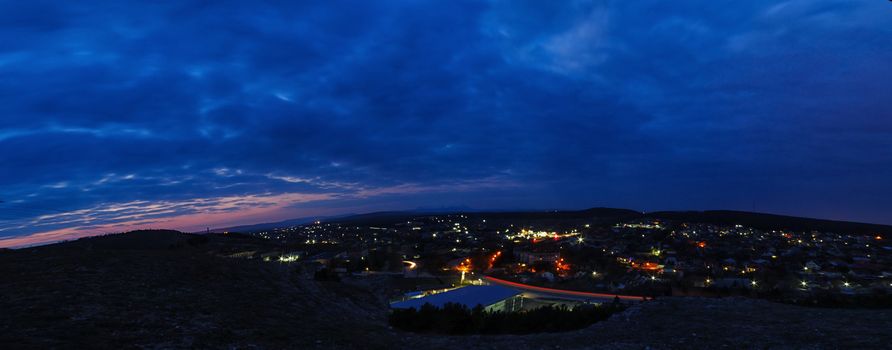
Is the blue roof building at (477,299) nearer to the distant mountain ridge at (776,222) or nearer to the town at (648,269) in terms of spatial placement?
the town at (648,269)

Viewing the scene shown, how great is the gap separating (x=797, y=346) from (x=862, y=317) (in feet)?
23.2

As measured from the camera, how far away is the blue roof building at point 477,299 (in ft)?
66.3

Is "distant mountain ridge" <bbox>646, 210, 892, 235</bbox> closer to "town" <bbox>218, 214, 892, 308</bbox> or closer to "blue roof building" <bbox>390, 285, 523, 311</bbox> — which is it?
"town" <bbox>218, 214, 892, 308</bbox>

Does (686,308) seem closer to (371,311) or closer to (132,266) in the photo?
(371,311)

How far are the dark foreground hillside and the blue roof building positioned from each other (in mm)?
2199

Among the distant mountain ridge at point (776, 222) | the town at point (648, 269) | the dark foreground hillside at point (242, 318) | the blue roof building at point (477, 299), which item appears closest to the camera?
the dark foreground hillside at point (242, 318)

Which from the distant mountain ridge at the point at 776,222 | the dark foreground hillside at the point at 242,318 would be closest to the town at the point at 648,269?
the dark foreground hillside at the point at 242,318

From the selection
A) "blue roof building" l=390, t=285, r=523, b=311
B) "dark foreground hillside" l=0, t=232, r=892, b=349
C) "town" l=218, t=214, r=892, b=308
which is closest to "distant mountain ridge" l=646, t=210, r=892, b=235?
"town" l=218, t=214, r=892, b=308

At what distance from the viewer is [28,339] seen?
8.31 m

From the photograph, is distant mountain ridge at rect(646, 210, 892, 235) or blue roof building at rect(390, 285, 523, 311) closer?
blue roof building at rect(390, 285, 523, 311)

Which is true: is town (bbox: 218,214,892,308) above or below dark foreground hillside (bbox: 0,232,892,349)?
below

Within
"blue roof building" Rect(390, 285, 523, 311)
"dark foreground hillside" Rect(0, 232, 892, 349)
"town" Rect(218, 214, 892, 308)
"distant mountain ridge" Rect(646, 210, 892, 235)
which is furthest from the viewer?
"distant mountain ridge" Rect(646, 210, 892, 235)

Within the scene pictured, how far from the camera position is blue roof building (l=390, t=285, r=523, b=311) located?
20219 mm

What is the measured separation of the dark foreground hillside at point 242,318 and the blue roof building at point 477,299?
2.20 meters
